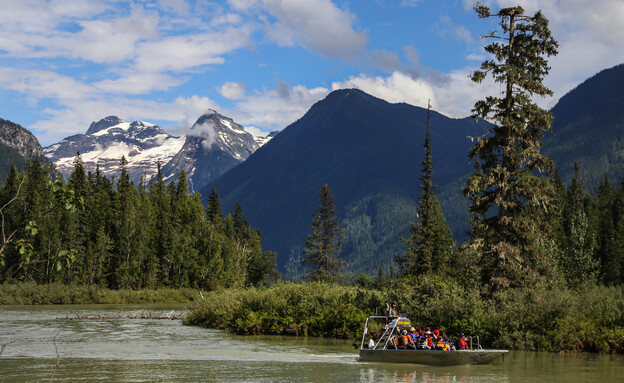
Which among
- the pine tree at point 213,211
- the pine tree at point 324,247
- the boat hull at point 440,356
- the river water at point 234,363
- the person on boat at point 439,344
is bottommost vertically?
the river water at point 234,363

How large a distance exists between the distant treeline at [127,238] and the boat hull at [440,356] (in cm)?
7742

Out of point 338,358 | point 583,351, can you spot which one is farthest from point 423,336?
point 583,351

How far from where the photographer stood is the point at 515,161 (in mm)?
42500

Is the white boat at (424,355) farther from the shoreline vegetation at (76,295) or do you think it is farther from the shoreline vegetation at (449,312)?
the shoreline vegetation at (76,295)

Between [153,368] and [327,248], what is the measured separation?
69.1 m

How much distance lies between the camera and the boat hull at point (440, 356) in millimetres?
32094

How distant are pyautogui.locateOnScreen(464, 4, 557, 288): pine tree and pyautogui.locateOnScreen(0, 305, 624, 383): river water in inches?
314

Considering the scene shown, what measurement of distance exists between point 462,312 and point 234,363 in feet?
51.2

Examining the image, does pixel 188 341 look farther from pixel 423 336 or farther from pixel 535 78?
pixel 535 78

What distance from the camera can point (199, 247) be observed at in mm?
123188

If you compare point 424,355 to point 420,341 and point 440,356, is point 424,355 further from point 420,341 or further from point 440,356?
point 420,341

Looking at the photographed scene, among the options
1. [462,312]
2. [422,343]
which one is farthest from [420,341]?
[462,312]

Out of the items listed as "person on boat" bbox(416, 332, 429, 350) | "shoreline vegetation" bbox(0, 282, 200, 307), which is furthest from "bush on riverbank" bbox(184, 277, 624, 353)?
"shoreline vegetation" bbox(0, 282, 200, 307)

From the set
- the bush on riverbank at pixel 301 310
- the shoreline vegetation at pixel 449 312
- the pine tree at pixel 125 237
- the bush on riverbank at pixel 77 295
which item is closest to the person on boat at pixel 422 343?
the shoreline vegetation at pixel 449 312
